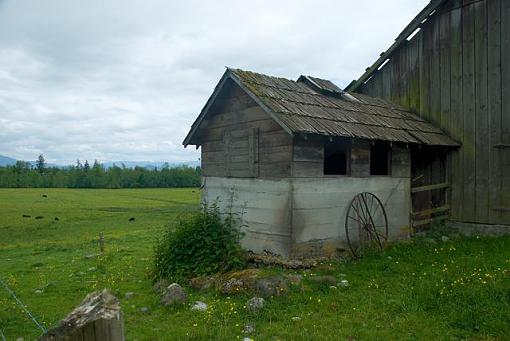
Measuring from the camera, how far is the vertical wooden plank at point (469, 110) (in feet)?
45.6

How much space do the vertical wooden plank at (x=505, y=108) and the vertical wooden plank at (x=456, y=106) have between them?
133 centimetres

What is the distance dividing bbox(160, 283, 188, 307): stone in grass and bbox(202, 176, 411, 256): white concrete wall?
9.13 ft

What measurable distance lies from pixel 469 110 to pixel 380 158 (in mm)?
3404

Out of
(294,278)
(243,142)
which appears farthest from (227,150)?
(294,278)

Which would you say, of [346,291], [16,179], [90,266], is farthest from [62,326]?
[16,179]

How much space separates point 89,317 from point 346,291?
722 cm

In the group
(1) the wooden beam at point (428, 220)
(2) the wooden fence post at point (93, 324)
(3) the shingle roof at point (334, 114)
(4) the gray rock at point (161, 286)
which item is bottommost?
(4) the gray rock at point (161, 286)

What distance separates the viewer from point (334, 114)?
462 inches

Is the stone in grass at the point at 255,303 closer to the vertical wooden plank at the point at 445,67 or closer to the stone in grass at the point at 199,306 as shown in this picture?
the stone in grass at the point at 199,306

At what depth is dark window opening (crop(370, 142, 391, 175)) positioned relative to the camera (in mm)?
12898

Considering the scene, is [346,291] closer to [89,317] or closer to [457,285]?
[457,285]

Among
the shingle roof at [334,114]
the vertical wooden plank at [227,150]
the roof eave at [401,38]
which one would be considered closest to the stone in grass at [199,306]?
the shingle roof at [334,114]

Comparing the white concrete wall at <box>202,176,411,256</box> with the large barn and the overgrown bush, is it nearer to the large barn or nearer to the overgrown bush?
the large barn

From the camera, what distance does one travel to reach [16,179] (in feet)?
318
